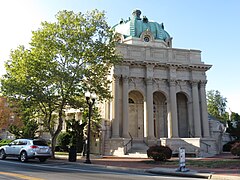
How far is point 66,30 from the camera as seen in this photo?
23.2 m

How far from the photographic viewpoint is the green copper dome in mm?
38750

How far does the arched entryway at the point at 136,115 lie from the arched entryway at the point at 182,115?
17.5 ft

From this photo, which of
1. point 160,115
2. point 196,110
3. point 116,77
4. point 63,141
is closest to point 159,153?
point 116,77

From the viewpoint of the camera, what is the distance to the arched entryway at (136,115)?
33.8 metres

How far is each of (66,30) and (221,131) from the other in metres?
23.7

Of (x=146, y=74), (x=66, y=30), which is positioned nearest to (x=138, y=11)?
(x=146, y=74)

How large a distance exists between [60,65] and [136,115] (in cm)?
1500

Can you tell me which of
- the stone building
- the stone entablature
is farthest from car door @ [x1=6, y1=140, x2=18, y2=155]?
the stone entablature

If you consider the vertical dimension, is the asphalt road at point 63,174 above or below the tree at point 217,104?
below

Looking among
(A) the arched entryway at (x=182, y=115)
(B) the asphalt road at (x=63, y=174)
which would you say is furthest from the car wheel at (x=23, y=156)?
(A) the arched entryway at (x=182, y=115)

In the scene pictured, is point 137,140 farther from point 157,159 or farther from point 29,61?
point 29,61

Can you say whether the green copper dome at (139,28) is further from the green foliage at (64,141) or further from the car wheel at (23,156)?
the car wheel at (23,156)

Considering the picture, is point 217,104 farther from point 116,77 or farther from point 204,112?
point 116,77

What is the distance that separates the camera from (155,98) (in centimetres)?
3591
